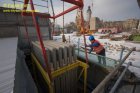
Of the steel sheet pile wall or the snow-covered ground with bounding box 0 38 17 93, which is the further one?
the steel sheet pile wall

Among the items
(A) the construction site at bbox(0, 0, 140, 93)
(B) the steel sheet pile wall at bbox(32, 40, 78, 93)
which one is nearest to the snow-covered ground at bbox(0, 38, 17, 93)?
(A) the construction site at bbox(0, 0, 140, 93)

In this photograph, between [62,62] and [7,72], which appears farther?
[62,62]

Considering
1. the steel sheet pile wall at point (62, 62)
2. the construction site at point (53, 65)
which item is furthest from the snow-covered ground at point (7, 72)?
the steel sheet pile wall at point (62, 62)

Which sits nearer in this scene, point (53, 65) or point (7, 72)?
point (7, 72)

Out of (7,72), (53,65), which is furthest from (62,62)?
(7,72)

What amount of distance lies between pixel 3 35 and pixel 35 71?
2649 millimetres

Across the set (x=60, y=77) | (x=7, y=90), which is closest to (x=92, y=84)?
(x=60, y=77)

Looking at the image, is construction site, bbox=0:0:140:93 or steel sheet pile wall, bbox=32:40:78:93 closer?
construction site, bbox=0:0:140:93

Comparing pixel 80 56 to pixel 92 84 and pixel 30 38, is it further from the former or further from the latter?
pixel 30 38

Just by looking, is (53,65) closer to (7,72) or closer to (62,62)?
(62,62)

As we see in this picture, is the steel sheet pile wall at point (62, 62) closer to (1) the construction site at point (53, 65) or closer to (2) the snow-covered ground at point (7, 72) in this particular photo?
(1) the construction site at point (53, 65)

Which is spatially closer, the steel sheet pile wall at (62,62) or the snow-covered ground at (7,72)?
the snow-covered ground at (7,72)

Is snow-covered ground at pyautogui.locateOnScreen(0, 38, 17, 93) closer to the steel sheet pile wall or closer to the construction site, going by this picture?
the construction site

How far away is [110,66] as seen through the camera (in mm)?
3914
